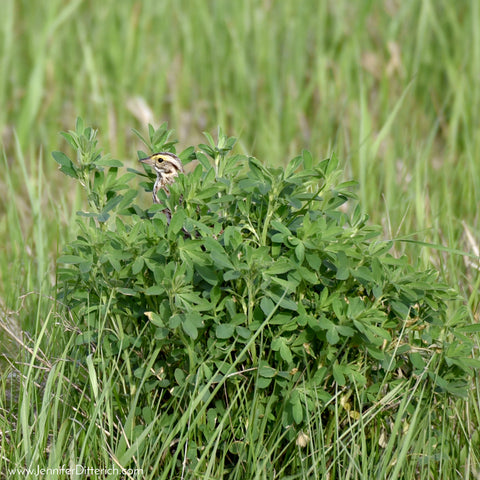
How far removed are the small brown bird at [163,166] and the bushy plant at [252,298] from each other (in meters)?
0.23

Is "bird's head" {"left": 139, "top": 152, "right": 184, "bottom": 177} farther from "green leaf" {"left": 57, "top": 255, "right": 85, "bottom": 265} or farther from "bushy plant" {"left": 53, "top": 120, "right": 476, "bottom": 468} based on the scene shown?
"green leaf" {"left": 57, "top": 255, "right": 85, "bottom": 265}

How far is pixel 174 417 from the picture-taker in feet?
9.56

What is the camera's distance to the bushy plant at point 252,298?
9.36 feet

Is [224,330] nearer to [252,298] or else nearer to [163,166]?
[252,298]

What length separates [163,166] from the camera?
11.4 ft

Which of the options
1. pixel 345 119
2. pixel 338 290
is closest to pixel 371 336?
pixel 338 290

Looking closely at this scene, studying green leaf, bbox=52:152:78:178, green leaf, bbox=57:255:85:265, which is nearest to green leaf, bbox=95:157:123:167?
green leaf, bbox=52:152:78:178

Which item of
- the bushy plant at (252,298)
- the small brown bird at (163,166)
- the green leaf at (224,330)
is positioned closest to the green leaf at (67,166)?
the bushy plant at (252,298)

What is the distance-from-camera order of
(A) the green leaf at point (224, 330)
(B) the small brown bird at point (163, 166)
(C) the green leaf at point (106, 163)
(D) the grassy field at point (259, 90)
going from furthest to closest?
(D) the grassy field at point (259, 90) → (B) the small brown bird at point (163, 166) → (C) the green leaf at point (106, 163) → (A) the green leaf at point (224, 330)

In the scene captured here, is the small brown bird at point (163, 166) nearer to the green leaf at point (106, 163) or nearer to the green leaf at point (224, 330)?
the green leaf at point (106, 163)

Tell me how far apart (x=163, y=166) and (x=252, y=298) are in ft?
2.83

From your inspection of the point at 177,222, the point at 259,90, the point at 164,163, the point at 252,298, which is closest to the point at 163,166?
the point at 164,163

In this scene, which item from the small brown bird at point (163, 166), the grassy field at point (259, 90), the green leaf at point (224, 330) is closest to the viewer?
the green leaf at point (224, 330)

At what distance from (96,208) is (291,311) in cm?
86
